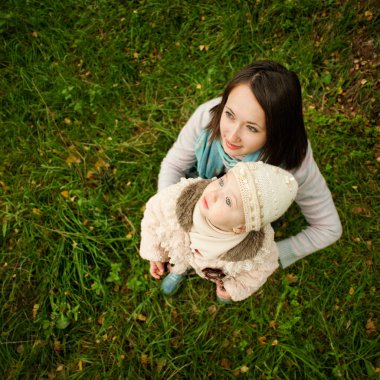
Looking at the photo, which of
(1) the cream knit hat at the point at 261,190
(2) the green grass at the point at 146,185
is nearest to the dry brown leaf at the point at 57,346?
(2) the green grass at the point at 146,185

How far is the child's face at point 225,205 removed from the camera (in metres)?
1.64

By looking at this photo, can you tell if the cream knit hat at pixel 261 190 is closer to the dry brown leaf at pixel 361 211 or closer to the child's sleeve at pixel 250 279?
the child's sleeve at pixel 250 279

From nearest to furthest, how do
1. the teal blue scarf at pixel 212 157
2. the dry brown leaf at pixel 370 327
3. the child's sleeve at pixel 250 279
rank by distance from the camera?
the child's sleeve at pixel 250 279 < the teal blue scarf at pixel 212 157 < the dry brown leaf at pixel 370 327

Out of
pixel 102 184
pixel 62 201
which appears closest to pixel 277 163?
pixel 102 184

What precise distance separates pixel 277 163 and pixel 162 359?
2.08 metres

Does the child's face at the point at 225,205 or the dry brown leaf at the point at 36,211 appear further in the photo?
the dry brown leaf at the point at 36,211

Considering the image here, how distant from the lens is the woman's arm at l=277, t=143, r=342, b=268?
2.28 meters

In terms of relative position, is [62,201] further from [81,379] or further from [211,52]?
[211,52]

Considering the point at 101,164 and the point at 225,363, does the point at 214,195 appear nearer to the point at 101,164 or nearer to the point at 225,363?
the point at 225,363

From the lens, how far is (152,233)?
2.22 metres

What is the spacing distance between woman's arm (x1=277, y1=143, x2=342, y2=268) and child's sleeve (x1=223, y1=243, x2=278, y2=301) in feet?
1.75

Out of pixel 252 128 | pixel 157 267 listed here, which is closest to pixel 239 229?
pixel 252 128

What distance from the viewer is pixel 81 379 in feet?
9.30

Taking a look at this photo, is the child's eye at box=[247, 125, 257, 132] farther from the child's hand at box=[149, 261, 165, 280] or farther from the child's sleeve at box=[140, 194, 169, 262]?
the child's hand at box=[149, 261, 165, 280]
